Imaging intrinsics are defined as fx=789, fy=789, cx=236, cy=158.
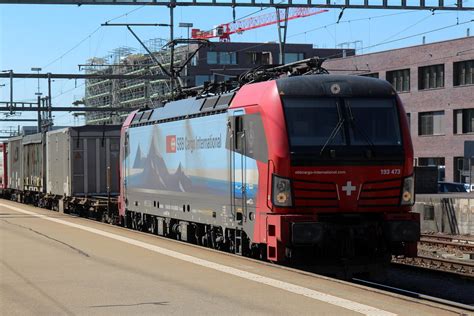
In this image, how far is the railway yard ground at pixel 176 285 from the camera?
9.77 meters

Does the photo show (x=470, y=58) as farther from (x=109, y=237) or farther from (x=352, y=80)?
(x=352, y=80)

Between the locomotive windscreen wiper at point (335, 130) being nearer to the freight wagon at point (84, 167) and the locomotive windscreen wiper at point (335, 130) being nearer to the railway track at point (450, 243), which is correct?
the railway track at point (450, 243)

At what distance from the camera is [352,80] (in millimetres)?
13531

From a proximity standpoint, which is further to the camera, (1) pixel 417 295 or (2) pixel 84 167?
(2) pixel 84 167

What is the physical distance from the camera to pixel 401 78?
59031 mm

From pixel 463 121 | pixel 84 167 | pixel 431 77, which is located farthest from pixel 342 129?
pixel 431 77

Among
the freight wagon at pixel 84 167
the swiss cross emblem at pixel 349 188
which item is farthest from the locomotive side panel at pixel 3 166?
the swiss cross emblem at pixel 349 188

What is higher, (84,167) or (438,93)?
(438,93)

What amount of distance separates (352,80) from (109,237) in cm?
914

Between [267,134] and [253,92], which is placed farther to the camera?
[253,92]

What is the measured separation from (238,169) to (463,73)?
139 ft

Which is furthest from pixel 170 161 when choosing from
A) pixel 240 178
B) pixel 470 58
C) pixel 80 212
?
pixel 470 58

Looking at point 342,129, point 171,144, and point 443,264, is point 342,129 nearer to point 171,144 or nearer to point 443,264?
point 443,264

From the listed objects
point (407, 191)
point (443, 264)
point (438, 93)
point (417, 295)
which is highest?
point (438, 93)
